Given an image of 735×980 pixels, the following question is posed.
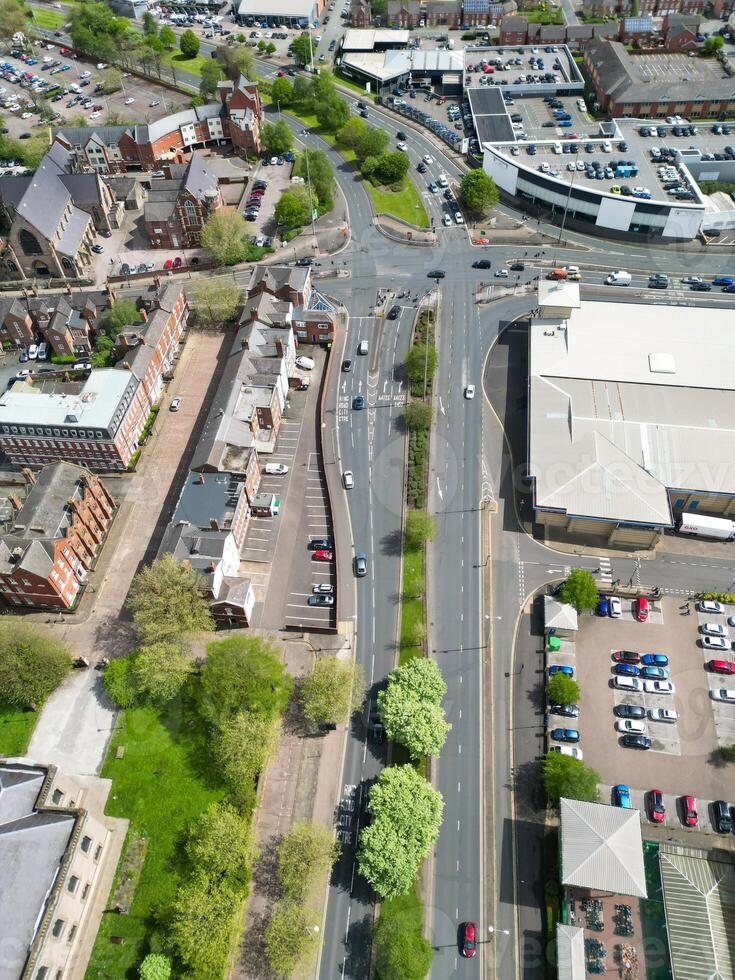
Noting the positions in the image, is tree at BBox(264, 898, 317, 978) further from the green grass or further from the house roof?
the green grass

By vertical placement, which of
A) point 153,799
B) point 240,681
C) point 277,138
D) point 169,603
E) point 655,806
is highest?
point 277,138

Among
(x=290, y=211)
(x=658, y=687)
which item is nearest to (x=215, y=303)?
(x=290, y=211)

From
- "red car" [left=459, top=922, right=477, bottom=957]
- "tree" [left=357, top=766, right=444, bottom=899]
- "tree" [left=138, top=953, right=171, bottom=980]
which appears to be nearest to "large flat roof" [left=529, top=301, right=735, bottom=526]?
"tree" [left=357, top=766, right=444, bottom=899]

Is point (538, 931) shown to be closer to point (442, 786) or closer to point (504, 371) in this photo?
point (442, 786)

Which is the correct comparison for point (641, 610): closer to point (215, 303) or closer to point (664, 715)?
point (664, 715)

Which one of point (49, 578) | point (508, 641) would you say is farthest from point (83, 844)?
point (508, 641)
